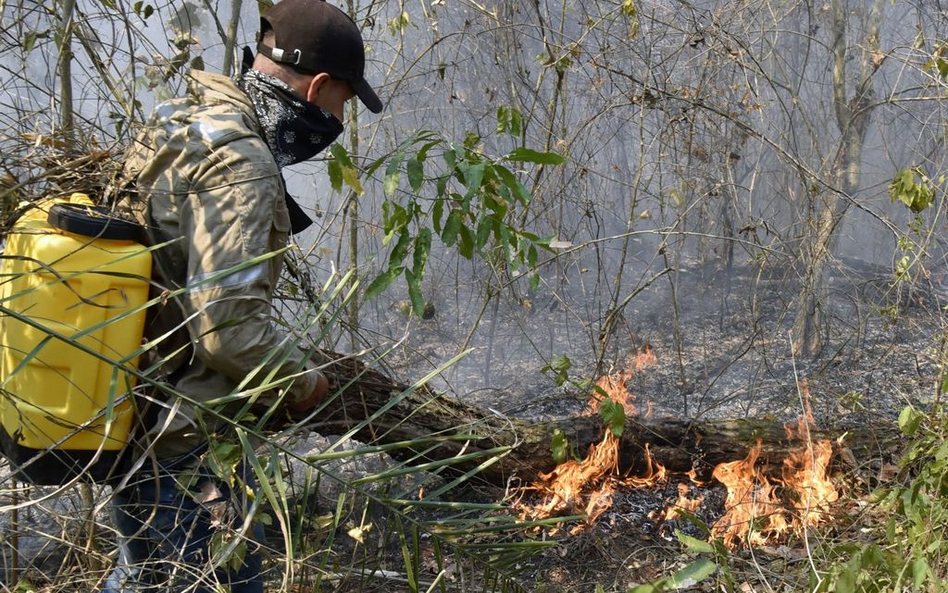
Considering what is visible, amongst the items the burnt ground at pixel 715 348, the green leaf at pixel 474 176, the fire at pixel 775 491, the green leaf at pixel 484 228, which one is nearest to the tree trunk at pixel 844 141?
the burnt ground at pixel 715 348

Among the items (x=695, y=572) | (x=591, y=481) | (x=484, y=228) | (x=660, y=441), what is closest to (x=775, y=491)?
(x=660, y=441)

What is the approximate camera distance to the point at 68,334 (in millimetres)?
1973

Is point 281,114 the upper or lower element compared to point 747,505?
upper

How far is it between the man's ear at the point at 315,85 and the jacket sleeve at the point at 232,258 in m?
0.39

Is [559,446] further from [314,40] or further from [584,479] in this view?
[314,40]

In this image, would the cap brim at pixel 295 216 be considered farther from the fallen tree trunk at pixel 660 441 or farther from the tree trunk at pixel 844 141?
the tree trunk at pixel 844 141

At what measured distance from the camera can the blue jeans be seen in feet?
6.72

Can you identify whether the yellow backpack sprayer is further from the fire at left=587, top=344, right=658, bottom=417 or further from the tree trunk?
the tree trunk

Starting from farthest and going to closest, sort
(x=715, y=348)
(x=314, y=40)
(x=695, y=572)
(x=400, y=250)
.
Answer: (x=715, y=348), (x=400, y=250), (x=314, y=40), (x=695, y=572)

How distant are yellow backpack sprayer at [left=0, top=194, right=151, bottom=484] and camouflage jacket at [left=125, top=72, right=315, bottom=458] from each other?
11 centimetres

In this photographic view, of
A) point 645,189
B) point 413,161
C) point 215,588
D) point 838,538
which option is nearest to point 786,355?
point 645,189

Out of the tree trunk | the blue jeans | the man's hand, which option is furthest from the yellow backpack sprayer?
the tree trunk

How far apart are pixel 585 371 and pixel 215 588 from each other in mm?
4049

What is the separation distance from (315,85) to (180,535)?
1.35m
